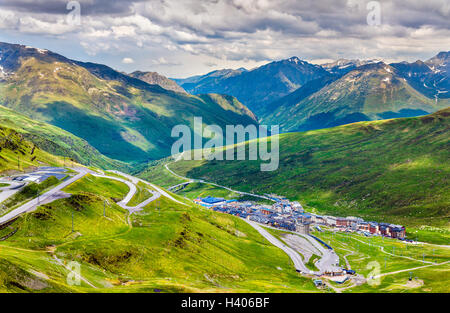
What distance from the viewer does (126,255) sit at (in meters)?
121

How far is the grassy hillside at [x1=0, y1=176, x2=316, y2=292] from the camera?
9431 cm

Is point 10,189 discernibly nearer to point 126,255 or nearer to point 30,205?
point 30,205

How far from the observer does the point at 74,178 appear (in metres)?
188

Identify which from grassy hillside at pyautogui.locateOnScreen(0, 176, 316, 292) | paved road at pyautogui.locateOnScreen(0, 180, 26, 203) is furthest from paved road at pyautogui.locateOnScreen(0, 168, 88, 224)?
paved road at pyautogui.locateOnScreen(0, 180, 26, 203)

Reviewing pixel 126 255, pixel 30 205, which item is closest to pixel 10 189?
pixel 30 205

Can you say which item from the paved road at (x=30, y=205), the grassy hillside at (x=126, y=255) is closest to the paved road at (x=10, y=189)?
the paved road at (x=30, y=205)

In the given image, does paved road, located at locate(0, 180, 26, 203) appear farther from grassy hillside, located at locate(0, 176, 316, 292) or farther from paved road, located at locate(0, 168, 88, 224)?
grassy hillside, located at locate(0, 176, 316, 292)

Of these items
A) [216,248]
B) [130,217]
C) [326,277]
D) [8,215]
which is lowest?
[326,277]

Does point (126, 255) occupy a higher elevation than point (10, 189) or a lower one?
lower

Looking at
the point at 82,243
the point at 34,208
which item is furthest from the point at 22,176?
the point at 82,243

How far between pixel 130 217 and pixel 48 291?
85344 mm

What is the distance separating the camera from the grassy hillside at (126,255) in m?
94.3
